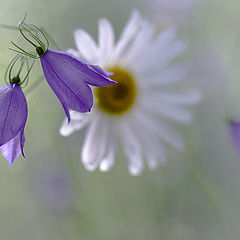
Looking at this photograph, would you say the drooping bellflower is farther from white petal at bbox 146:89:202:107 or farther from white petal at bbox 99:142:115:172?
white petal at bbox 146:89:202:107

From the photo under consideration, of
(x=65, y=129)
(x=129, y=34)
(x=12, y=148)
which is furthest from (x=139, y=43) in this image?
(x=12, y=148)

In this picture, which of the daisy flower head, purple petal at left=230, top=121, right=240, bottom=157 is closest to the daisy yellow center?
the daisy flower head

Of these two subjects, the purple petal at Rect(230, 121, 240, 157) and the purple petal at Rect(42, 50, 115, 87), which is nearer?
the purple petal at Rect(42, 50, 115, 87)

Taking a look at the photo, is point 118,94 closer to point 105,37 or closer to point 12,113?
point 105,37

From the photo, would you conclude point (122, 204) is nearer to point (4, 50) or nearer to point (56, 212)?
point (56, 212)

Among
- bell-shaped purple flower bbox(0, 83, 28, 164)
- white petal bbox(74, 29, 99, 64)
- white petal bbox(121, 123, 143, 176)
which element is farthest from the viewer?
white petal bbox(121, 123, 143, 176)

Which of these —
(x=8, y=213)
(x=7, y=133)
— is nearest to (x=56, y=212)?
(x=8, y=213)

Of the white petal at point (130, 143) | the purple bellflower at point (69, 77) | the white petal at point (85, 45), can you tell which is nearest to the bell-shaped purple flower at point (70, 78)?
the purple bellflower at point (69, 77)
